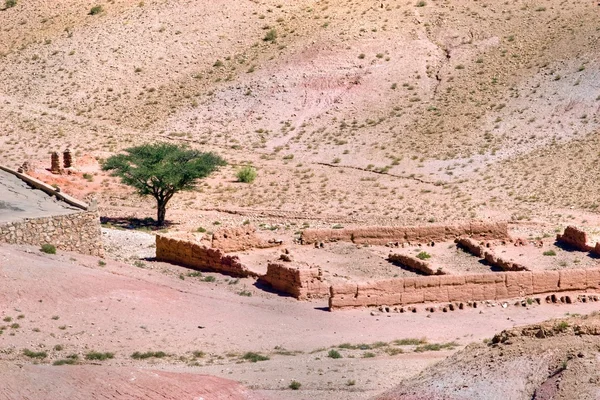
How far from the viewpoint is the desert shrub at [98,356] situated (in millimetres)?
36750

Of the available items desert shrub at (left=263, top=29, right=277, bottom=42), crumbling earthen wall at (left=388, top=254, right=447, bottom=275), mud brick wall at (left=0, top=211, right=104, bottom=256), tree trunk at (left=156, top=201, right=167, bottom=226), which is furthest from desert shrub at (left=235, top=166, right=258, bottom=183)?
mud brick wall at (left=0, top=211, right=104, bottom=256)

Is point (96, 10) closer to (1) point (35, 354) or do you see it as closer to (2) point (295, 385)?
(1) point (35, 354)

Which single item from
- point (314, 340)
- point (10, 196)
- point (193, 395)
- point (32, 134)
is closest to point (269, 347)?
point (314, 340)

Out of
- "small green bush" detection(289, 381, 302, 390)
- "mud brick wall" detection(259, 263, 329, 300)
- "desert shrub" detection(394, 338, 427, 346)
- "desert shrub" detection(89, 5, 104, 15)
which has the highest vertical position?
"desert shrub" detection(89, 5, 104, 15)

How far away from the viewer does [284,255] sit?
159 feet

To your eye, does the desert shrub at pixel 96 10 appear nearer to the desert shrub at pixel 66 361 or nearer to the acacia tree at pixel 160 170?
the acacia tree at pixel 160 170

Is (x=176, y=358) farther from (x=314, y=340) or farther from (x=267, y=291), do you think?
(x=267, y=291)

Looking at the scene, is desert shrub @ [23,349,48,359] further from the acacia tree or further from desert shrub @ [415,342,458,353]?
the acacia tree

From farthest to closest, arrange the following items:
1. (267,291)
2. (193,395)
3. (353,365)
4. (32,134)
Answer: (32,134)
(267,291)
(353,365)
(193,395)

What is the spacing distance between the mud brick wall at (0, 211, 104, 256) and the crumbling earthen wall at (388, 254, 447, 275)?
8386 mm

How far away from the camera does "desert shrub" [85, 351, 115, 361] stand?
3675 centimetres

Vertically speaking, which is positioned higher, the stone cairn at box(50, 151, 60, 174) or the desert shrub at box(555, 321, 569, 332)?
the stone cairn at box(50, 151, 60, 174)

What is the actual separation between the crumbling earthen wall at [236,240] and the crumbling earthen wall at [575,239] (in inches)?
357

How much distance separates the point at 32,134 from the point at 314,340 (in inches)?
1363
